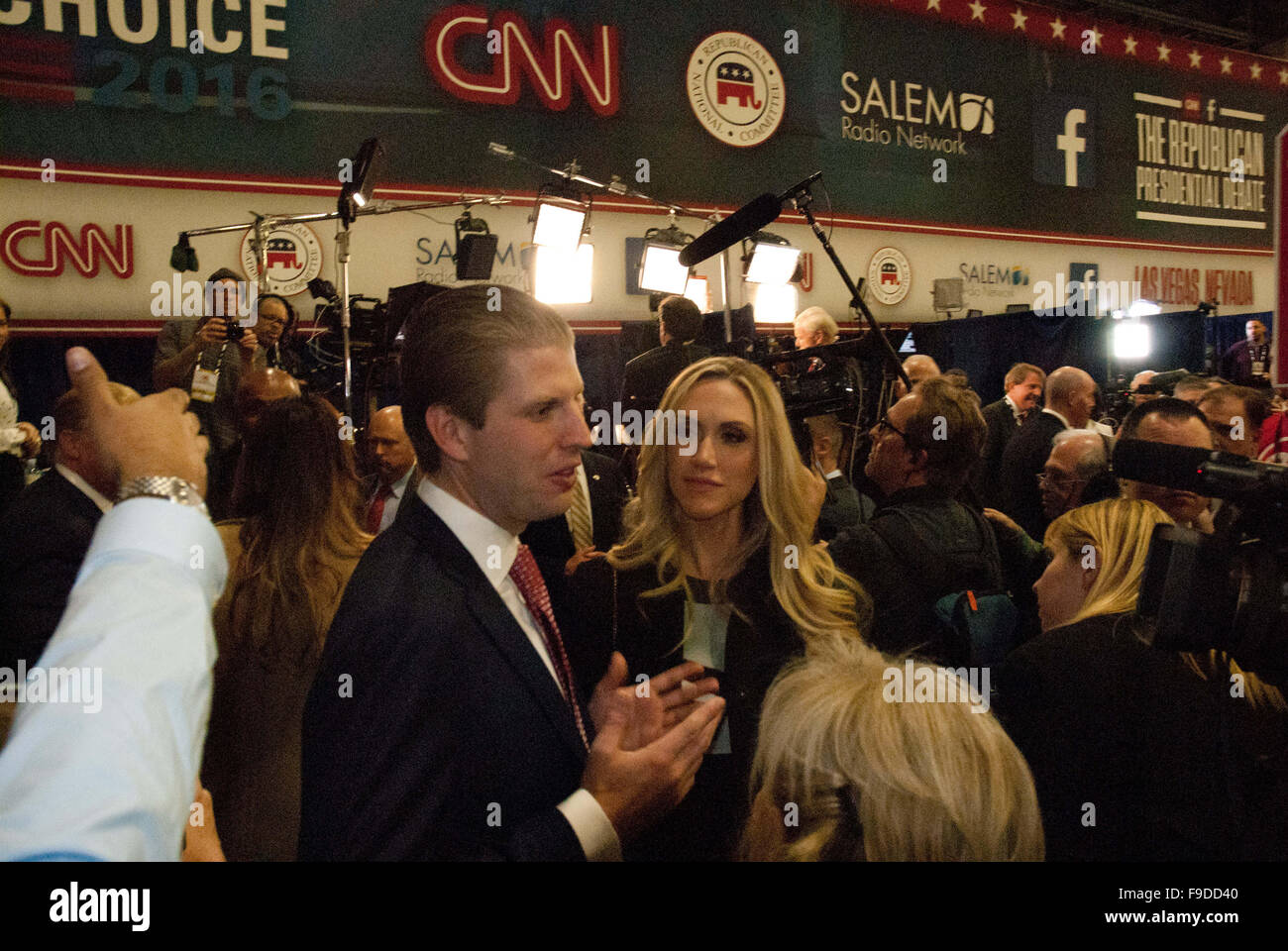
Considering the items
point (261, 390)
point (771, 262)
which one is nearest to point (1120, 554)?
point (261, 390)

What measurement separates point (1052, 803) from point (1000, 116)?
9.44m

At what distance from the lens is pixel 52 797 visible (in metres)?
0.58

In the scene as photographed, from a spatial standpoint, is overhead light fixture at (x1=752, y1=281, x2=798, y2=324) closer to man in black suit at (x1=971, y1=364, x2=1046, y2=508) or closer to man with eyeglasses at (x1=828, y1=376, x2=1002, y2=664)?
man in black suit at (x1=971, y1=364, x2=1046, y2=508)

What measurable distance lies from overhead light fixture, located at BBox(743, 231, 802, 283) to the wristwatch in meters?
4.98

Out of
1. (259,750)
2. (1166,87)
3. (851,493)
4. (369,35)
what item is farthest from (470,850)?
(1166,87)

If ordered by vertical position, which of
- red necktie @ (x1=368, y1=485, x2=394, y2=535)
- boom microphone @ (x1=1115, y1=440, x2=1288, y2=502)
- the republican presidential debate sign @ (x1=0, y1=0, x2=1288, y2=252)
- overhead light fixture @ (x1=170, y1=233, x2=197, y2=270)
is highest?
the republican presidential debate sign @ (x1=0, y1=0, x2=1288, y2=252)

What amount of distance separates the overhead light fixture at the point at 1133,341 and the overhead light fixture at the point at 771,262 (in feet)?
11.3

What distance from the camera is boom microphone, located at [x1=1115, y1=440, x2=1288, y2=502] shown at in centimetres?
89

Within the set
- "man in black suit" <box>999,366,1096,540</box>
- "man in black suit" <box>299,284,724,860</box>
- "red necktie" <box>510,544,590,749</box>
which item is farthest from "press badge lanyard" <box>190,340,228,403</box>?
"man in black suit" <box>999,366,1096,540</box>

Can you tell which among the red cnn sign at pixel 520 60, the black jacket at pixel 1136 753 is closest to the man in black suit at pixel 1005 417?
the black jacket at pixel 1136 753

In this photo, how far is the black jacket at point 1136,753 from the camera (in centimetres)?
146

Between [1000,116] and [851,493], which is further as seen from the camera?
[1000,116]
